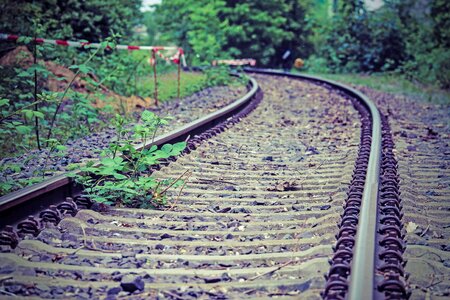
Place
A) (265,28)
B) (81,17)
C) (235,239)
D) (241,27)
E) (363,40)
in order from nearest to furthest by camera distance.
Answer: (235,239)
(81,17)
(363,40)
(241,27)
(265,28)

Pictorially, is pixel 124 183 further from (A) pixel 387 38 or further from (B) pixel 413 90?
(A) pixel 387 38

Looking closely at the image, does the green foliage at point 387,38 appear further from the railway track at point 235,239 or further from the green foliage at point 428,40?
the railway track at point 235,239

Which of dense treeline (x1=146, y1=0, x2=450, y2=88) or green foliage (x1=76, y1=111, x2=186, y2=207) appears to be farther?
dense treeline (x1=146, y1=0, x2=450, y2=88)

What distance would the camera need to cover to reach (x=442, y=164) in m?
5.12

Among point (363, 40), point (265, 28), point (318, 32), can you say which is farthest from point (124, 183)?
point (318, 32)

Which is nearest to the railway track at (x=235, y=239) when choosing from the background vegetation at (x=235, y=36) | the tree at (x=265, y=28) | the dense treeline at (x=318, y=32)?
the background vegetation at (x=235, y=36)

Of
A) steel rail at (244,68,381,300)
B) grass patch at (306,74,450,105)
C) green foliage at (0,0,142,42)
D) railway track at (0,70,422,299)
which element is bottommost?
grass patch at (306,74,450,105)

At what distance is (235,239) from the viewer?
3.09 m

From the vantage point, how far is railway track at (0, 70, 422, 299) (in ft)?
7.79

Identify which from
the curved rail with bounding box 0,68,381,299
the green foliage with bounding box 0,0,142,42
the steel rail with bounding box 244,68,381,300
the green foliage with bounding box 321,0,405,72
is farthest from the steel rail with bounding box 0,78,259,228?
the green foliage with bounding box 321,0,405,72

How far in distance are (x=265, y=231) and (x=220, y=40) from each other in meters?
21.2

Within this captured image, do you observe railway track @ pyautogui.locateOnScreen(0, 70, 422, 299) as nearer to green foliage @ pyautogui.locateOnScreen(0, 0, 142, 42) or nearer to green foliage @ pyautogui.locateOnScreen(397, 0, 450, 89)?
green foliage @ pyautogui.locateOnScreen(0, 0, 142, 42)

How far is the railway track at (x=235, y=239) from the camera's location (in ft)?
7.79

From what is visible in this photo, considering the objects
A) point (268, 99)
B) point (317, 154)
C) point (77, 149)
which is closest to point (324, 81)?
point (268, 99)
